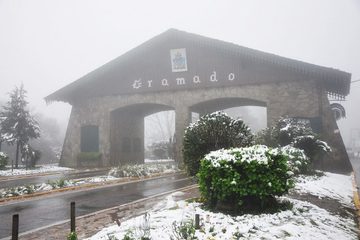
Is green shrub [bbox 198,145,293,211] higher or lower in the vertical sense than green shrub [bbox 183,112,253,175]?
lower

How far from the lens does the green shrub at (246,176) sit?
277 inches

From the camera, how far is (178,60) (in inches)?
1057

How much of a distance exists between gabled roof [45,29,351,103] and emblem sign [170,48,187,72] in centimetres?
93

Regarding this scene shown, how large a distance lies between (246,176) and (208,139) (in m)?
3.48

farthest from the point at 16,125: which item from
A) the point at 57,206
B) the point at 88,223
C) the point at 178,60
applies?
the point at 88,223

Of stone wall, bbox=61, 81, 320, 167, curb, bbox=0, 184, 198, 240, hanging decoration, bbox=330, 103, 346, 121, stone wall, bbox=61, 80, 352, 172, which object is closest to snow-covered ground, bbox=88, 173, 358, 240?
curb, bbox=0, 184, 198, 240

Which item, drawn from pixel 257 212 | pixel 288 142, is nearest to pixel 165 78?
pixel 288 142

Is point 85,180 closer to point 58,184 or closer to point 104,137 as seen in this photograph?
point 58,184

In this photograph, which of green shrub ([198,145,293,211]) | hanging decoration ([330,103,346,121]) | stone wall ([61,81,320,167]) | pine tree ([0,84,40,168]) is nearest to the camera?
green shrub ([198,145,293,211])

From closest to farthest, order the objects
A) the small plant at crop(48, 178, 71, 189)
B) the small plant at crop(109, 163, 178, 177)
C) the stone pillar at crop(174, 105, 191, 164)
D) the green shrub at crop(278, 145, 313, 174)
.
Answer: the small plant at crop(48, 178, 71, 189) < the green shrub at crop(278, 145, 313, 174) < the small plant at crop(109, 163, 178, 177) < the stone pillar at crop(174, 105, 191, 164)

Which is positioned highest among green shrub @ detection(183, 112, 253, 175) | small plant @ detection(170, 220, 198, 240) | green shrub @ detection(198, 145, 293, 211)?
green shrub @ detection(183, 112, 253, 175)

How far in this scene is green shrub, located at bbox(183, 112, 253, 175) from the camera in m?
10.5

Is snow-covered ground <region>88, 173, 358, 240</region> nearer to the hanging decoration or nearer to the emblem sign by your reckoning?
the hanging decoration

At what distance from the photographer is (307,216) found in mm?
7203
